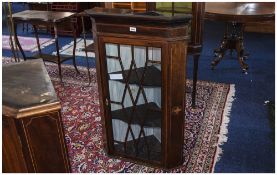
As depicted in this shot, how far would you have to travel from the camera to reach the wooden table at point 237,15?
123 inches

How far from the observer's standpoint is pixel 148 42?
1.74 m

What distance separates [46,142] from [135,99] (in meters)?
0.91

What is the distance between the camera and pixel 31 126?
1.14 metres

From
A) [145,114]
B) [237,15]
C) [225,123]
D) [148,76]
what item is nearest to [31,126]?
[148,76]

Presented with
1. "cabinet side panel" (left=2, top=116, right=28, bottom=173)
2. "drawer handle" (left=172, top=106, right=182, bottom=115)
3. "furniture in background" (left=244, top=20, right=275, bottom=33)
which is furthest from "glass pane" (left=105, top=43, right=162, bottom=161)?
"furniture in background" (left=244, top=20, right=275, bottom=33)

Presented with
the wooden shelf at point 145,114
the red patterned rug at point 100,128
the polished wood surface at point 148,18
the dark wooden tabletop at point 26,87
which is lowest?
the red patterned rug at point 100,128

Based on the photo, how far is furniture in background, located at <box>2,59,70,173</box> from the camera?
1.09 m

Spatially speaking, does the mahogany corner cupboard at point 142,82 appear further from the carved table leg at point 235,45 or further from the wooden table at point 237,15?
the carved table leg at point 235,45

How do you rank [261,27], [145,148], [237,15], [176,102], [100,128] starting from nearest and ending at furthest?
1. [176,102]
2. [145,148]
3. [100,128]
4. [237,15]
5. [261,27]

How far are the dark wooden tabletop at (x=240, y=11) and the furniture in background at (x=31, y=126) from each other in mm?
2270

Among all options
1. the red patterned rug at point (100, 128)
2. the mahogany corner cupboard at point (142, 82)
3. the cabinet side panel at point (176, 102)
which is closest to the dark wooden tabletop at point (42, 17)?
the red patterned rug at point (100, 128)

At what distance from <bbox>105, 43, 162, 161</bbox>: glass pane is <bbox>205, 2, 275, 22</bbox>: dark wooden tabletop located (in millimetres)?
1518

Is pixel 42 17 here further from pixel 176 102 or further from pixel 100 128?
pixel 176 102

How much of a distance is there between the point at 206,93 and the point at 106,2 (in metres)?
2.47
